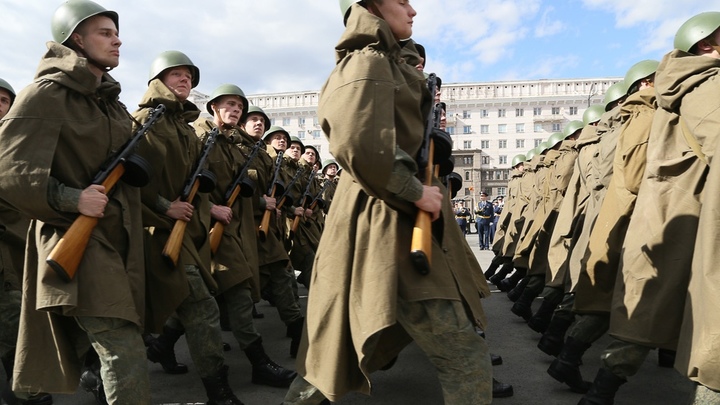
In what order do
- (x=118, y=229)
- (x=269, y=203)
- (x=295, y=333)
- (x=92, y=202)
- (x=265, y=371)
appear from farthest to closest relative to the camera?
(x=269, y=203)
(x=295, y=333)
(x=265, y=371)
(x=118, y=229)
(x=92, y=202)

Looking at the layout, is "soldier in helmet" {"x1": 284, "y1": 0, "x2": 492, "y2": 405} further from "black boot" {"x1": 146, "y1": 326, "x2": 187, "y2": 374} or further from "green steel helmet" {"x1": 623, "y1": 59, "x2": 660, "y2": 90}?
"green steel helmet" {"x1": 623, "y1": 59, "x2": 660, "y2": 90}

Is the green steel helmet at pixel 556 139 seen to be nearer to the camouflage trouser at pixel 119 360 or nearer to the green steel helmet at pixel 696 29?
the green steel helmet at pixel 696 29

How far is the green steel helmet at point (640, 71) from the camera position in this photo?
5.40 m

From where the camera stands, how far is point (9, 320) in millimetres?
4219

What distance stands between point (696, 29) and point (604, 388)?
2405mm

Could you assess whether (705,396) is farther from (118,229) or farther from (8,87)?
(8,87)

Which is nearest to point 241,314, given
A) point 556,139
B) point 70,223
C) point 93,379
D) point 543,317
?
point 93,379

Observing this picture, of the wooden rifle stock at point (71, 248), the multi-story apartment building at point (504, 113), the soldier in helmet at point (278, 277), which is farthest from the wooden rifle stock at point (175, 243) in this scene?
the multi-story apartment building at point (504, 113)

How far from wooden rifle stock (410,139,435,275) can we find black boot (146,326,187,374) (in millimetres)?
3069

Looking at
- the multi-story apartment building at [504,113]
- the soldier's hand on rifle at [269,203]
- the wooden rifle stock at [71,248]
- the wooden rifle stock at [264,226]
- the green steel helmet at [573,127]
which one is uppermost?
the multi-story apartment building at [504,113]

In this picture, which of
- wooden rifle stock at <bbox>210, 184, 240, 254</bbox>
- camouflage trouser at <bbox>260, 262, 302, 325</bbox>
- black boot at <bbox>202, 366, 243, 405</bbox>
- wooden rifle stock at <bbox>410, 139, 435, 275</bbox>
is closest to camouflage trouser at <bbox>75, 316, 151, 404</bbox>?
black boot at <bbox>202, 366, 243, 405</bbox>

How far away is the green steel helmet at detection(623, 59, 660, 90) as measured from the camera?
17.7 feet

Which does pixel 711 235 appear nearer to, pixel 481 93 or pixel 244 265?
pixel 244 265

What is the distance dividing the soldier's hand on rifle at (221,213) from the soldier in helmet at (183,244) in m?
0.23
